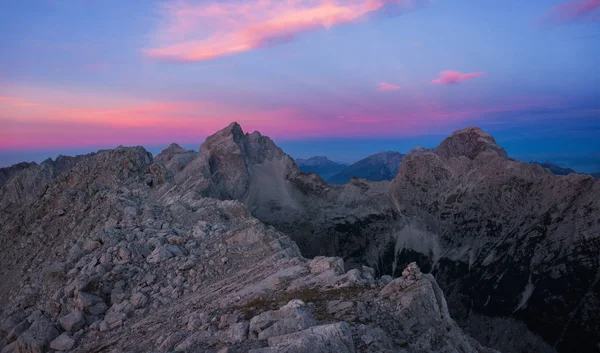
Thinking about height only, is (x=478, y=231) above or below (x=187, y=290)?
below

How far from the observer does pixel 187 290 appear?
2384cm

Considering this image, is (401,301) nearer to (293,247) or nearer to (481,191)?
(293,247)

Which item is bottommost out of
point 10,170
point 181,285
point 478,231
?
point 478,231

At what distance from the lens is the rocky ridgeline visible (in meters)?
15.8

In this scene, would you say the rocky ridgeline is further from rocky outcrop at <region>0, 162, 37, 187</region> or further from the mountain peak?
rocky outcrop at <region>0, 162, 37, 187</region>

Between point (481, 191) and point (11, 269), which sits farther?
point (481, 191)

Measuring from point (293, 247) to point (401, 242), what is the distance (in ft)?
513

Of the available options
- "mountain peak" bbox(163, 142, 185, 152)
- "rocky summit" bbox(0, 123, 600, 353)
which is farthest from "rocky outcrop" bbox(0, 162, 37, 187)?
"rocky summit" bbox(0, 123, 600, 353)

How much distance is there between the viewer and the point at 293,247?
28.8 m

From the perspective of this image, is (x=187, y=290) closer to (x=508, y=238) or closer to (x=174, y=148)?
(x=508, y=238)

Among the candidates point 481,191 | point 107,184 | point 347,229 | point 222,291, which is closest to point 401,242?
point 347,229

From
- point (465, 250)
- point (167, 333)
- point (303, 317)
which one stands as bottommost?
point (465, 250)

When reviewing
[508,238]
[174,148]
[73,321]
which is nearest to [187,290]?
[73,321]

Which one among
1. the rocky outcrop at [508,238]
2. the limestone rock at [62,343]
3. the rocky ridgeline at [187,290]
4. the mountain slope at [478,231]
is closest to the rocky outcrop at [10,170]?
the mountain slope at [478,231]
